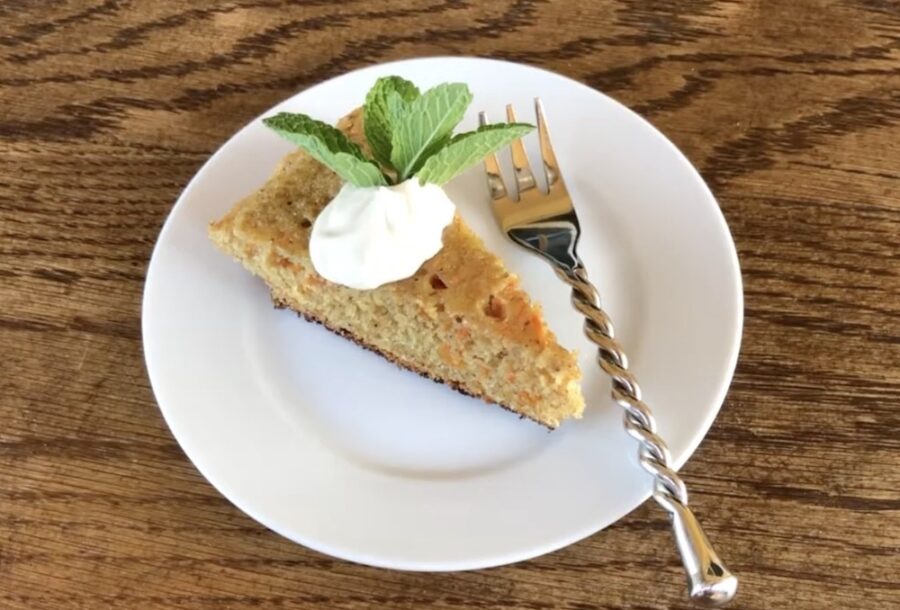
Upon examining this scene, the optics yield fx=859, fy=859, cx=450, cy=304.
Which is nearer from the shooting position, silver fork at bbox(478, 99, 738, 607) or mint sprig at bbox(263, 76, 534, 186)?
silver fork at bbox(478, 99, 738, 607)

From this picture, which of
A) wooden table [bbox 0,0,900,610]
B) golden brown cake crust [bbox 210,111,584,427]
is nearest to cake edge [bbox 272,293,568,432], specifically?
golden brown cake crust [bbox 210,111,584,427]

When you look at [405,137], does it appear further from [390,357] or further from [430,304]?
[390,357]

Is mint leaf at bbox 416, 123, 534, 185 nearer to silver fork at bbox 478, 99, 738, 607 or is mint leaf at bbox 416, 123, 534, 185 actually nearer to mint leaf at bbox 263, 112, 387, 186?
mint leaf at bbox 263, 112, 387, 186

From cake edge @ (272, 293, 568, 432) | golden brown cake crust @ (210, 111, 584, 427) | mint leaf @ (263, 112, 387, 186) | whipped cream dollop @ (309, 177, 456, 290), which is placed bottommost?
cake edge @ (272, 293, 568, 432)

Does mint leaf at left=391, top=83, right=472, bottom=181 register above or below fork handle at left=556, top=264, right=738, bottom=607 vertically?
above

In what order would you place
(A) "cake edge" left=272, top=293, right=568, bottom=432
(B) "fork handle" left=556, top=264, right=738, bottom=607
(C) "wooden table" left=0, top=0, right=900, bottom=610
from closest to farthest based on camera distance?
(B) "fork handle" left=556, top=264, right=738, bottom=607 < (C) "wooden table" left=0, top=0, right=900, bottom=610 < (A) "cake edge" left=272, top=293, right=568, bottom=432

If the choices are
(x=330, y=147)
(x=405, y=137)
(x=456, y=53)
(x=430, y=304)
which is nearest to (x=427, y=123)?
(x=405, y=137)
